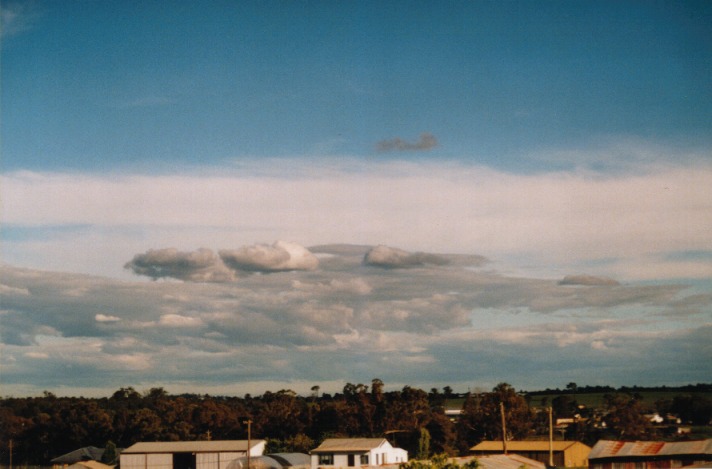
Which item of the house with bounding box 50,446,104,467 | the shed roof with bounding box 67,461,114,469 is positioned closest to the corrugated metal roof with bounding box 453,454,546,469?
the shed roof with bounding box 67,461,114,469

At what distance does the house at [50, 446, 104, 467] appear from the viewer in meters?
100

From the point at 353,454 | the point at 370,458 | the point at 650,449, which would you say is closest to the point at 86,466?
the point at 353,454

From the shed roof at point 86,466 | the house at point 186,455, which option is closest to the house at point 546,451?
the house at point 186,455

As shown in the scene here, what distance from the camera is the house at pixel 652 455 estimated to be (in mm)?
65500

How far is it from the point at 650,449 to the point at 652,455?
3.82 ft

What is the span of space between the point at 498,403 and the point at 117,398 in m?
95.0

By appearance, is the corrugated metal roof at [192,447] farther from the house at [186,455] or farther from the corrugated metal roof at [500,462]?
the corrugated metal roof at [500,462]

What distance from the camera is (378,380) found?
112000 millimetres

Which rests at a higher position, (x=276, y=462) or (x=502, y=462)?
(x=502, y=462)

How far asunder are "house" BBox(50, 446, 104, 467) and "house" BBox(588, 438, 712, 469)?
5979cm

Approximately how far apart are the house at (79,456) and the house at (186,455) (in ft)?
45.2

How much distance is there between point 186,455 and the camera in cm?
8944

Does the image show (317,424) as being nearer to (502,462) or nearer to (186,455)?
(186,455)

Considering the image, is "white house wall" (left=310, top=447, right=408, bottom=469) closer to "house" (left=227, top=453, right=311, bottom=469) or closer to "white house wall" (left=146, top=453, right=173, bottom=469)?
"house" (left=227, top=453, right=311, bottom=469)
